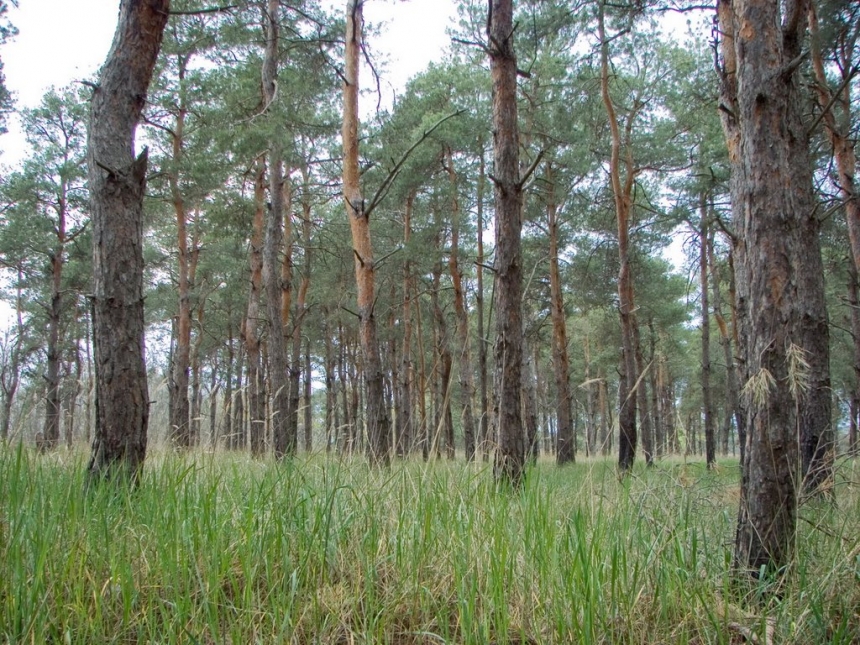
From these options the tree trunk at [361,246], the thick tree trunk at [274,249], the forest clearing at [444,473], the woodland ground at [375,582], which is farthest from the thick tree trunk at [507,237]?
the thick tree trunk at [274,249]

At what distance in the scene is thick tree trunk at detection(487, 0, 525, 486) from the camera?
5.02 meters

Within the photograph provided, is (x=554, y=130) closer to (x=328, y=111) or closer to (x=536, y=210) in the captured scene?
(x=536, y=210)

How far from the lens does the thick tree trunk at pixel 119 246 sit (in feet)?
12.2

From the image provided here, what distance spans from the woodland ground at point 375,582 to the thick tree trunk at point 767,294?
0.18m

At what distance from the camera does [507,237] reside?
5.21 meters

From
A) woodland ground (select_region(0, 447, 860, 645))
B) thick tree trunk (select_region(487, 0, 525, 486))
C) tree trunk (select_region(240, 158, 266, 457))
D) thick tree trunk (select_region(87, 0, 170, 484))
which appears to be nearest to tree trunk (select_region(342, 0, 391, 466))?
thick tree trunk (select_region(487, 0, 525, 486))

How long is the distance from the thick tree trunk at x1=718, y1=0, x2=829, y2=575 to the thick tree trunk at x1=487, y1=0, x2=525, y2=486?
2.47 m

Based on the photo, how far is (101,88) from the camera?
12.8 feet

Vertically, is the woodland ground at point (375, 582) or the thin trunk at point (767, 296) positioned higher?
the thin trunk at point (767, 296)

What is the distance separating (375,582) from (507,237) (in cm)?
370

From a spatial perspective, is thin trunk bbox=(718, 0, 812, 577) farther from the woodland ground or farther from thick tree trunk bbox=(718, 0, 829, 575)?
the woodland ground

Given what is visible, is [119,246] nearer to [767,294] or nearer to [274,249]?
[767,294]

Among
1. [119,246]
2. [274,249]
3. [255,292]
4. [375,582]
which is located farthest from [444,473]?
[255,292]

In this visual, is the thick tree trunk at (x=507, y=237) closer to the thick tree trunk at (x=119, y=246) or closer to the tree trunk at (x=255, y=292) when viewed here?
the thick tree trunk at (x=119, y=246)
